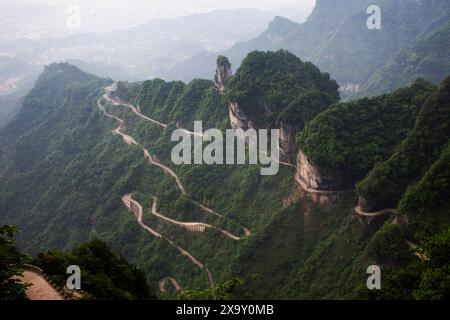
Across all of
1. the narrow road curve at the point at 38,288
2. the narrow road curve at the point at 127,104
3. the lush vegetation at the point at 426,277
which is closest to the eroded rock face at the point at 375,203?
the lush vegetation at the point at 426,277

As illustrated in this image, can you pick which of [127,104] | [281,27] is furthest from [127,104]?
[281,27]

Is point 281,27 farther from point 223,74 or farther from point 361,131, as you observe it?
point 361,131

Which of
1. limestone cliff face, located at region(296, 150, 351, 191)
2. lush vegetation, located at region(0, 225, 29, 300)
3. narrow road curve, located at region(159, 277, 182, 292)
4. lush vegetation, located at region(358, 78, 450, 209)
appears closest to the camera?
lush vegetation, located at region(0, 225, 29, 300)

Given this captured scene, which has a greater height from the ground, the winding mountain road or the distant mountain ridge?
the distant mountain ridge

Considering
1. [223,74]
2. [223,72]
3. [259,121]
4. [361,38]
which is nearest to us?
[259,121]

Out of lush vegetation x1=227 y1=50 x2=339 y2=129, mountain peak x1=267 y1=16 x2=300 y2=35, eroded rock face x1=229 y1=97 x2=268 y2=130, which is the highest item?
mountain peak x1=267 y1=16 x2=300 y2=35

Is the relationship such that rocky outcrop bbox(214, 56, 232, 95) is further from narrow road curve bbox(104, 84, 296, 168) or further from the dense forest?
narrow road curve bbox(104, 84, 296, 168)

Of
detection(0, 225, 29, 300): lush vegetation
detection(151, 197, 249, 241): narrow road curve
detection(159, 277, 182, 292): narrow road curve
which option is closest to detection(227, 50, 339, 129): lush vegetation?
detection(151, 197, 249, 241): narrow road curve
